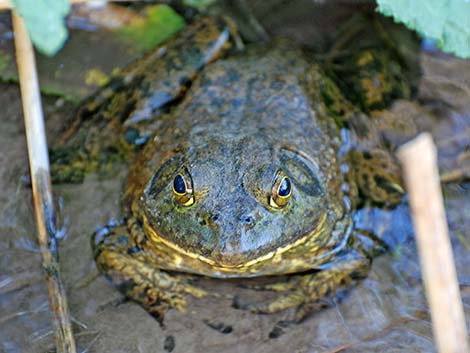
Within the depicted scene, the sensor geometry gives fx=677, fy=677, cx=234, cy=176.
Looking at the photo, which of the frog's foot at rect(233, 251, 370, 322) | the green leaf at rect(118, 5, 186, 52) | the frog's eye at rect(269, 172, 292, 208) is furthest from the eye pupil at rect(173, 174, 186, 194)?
the green leaf at rect(118, 5, 186, 52)

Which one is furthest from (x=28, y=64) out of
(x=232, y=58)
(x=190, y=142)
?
(x=232, y=58)

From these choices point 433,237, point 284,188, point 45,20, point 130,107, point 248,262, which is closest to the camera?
point 433,237

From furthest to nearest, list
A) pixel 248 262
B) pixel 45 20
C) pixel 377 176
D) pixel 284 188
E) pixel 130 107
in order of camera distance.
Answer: pixel 130 107
pixel 377 176
pixel 284 188
pixel 248 262
pixel 45 20

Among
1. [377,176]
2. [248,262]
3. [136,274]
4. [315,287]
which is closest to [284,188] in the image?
[248,262]

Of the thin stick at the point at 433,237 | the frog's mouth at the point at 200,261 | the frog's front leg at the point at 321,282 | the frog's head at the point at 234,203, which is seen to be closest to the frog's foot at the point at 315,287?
the frog's front leg at the point at 321,282

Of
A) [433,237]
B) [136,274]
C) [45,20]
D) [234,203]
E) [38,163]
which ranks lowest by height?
[136,274]

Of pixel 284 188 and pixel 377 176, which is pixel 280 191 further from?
pixel 377 176
